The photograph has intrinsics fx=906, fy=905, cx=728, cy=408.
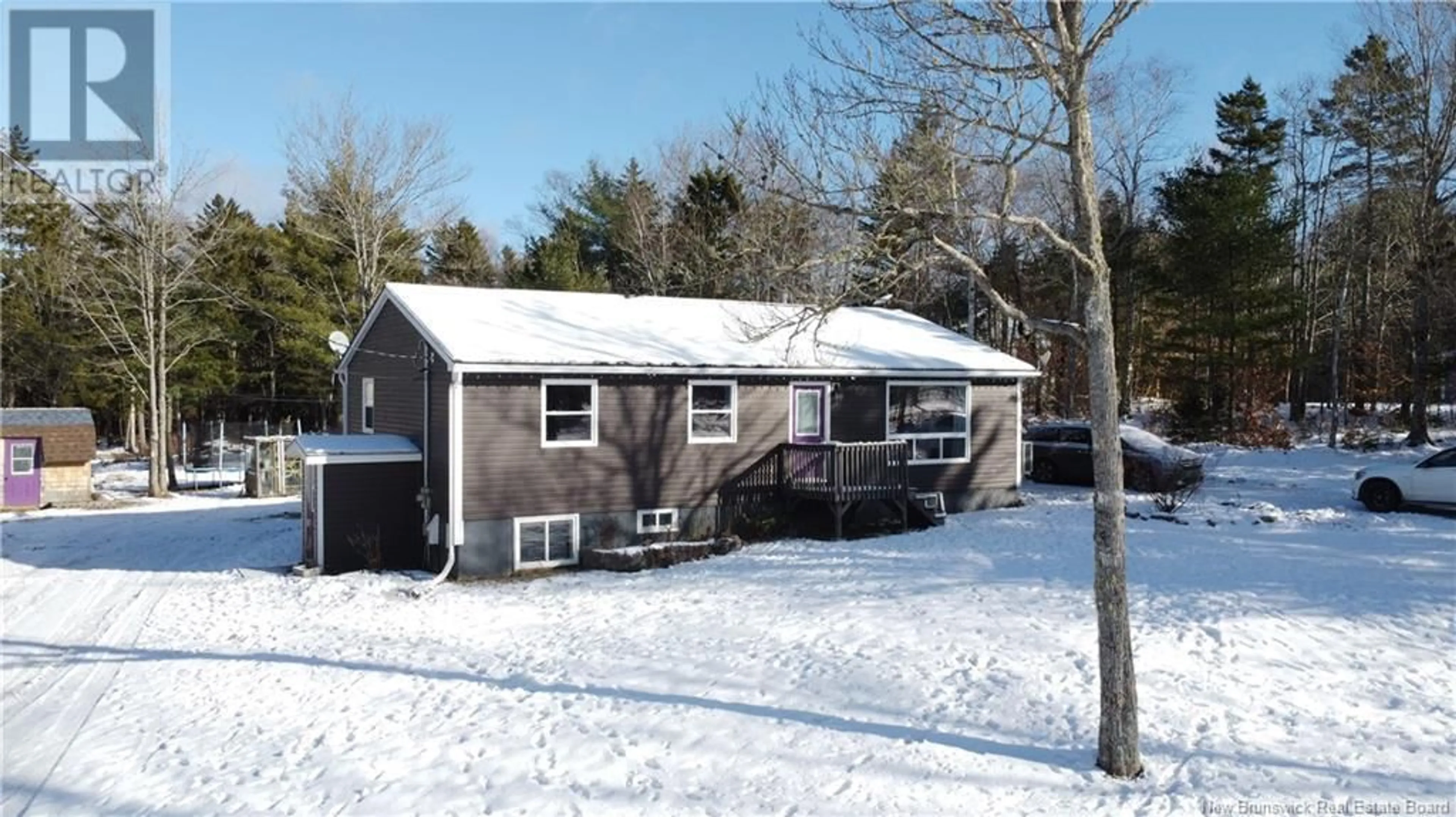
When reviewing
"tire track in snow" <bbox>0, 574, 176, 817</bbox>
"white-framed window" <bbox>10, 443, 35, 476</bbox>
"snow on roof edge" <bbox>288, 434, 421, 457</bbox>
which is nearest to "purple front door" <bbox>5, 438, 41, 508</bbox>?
"white-framed window" <bbox>10, 443, 35, 476</bbox>

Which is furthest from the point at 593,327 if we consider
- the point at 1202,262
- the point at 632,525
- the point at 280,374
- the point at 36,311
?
the point at 36,311

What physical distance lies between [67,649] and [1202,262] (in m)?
32.5

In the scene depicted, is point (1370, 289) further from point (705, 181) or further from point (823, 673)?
point (823, 673)

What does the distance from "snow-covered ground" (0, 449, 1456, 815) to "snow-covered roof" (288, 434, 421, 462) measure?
6.62 ft

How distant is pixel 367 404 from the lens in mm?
18703

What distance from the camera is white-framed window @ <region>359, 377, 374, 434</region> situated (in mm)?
18328

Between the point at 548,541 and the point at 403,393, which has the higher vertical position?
the point at 403,393

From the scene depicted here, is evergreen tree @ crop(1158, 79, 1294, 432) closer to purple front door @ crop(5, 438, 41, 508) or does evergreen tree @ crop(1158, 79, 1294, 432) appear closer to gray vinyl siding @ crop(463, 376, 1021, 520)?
gray vinyl siding @ crop(463, 376, 1021, 520)

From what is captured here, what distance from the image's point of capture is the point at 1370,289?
36375 millimetres

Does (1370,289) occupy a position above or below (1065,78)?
above

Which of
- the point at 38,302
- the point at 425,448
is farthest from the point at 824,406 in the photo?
the point at 38,302

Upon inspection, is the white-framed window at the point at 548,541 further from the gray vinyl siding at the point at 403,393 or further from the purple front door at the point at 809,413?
the purple front door at the point at 809,413

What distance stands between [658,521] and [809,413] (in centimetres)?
375

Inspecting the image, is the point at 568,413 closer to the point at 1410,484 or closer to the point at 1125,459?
the point at 1125,459
